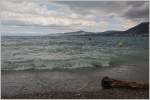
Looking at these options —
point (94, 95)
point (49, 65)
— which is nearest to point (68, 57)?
point (49, 65)

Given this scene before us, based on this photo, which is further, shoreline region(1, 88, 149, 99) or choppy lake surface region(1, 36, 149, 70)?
choppy lake surface region(1, 36, 149, 70)

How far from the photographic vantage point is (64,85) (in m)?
6.53

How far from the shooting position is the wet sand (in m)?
5.58

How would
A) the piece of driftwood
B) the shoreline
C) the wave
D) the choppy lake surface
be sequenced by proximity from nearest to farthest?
the shoreline < the piece of driftwood < the wave < the choppy lake surface

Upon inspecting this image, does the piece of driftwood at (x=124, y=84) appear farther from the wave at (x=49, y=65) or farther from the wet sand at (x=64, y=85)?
the wave at (x=49, y=65)

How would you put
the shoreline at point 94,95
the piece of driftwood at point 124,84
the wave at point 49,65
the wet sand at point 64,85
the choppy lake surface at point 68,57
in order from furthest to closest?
1. the choppy lake surface at point 68,57
2. the wave at point 49,65
3. the piece of driftwood at point 124,84
4. the wet sand at point 64,85
5. the shoreline at point 94,95

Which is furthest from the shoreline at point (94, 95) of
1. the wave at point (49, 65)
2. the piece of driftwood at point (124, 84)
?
the wave at point (49, 65)

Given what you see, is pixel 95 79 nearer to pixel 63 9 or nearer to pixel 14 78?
pixel 14 78

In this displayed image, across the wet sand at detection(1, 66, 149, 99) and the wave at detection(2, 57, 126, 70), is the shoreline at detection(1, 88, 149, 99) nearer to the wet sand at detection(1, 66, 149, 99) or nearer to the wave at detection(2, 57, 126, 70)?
the wet sand at detection(1, 66, 149, 99)

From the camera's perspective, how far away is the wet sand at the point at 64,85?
558 cm

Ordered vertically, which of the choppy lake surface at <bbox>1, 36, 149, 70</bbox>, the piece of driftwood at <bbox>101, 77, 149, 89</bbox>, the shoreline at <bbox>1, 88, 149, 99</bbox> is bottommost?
the shoreline at <bbox>1, 88, 149, 99</bbox>

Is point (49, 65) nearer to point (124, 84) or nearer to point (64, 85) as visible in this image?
point (64, 85)

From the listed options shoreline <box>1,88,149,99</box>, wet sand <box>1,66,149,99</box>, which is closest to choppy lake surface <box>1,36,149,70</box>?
wet sand <box>1,66,149,99</box>

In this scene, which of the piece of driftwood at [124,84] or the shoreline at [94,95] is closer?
the shoreline at [94,95]
